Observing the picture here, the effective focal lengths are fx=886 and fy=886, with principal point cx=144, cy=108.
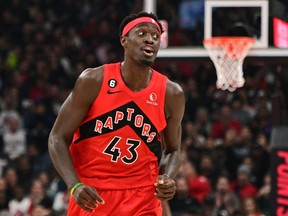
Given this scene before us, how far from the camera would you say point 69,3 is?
62.7 feet

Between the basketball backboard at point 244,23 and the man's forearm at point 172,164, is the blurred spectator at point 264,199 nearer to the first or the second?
the basketball backboard at point 244,23

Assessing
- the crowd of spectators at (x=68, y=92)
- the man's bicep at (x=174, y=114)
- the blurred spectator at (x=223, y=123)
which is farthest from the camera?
the blurred spectator at (x=223, y=123)

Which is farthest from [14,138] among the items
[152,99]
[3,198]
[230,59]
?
[152,99]

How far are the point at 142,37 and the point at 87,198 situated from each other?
3.77 feet

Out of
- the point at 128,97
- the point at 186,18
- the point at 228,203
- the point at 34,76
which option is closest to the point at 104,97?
the point at 128,97

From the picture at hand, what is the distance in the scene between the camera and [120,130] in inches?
234

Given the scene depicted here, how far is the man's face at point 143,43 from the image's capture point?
589 cm

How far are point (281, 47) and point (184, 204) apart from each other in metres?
2.99

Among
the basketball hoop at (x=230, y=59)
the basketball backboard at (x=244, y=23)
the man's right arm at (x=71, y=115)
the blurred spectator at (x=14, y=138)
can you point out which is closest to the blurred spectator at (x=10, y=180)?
the blurred spectator at (x=14, y=138)

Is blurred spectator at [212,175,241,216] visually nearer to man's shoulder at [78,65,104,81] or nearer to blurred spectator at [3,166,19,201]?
blurred spectator at [3,166,19,201]

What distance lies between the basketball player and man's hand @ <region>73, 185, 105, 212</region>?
208mm

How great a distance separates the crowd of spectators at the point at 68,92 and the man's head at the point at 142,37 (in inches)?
172

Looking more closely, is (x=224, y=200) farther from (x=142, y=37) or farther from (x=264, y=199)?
(x=142, y=37)

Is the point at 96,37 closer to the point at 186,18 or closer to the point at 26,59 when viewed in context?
the point at 26,59
